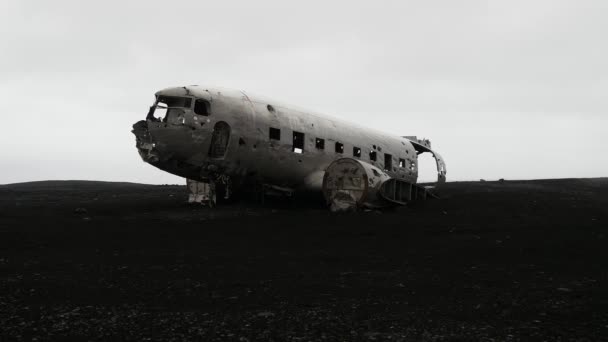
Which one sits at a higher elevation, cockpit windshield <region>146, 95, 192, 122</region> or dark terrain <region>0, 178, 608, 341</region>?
cockpit windshield <region>146, 95, 192, 122</region>

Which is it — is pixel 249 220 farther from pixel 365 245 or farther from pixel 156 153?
pixel 365 245

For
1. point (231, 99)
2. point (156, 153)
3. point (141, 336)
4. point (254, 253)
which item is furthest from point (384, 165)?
point (141, 336)

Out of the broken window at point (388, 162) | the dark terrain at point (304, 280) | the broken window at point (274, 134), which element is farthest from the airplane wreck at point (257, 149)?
the dark terrain at point (304, 280)

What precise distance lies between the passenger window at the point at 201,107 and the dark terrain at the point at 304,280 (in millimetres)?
3328

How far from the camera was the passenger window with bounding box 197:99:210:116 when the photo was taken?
538 inches

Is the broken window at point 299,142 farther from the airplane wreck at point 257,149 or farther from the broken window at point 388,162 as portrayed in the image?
the broken window at point 388,162

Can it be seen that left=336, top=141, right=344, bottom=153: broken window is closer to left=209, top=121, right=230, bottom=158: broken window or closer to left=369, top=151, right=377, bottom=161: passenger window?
left=369, top=151, right=377, bottom=161: passenger window

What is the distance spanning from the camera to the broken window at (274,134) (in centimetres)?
1495

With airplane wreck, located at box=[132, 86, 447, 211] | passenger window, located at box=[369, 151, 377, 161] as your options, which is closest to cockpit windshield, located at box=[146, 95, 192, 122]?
airplane wreck, located at box=[132, 86, 447, 211]

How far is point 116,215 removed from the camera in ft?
49.4

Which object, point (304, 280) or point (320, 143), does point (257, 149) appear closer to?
point (320, 143)

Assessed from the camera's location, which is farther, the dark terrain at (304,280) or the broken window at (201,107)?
the broken window at (201,107)

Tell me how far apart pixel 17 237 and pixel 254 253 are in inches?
234

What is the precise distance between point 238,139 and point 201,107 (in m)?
1.48
